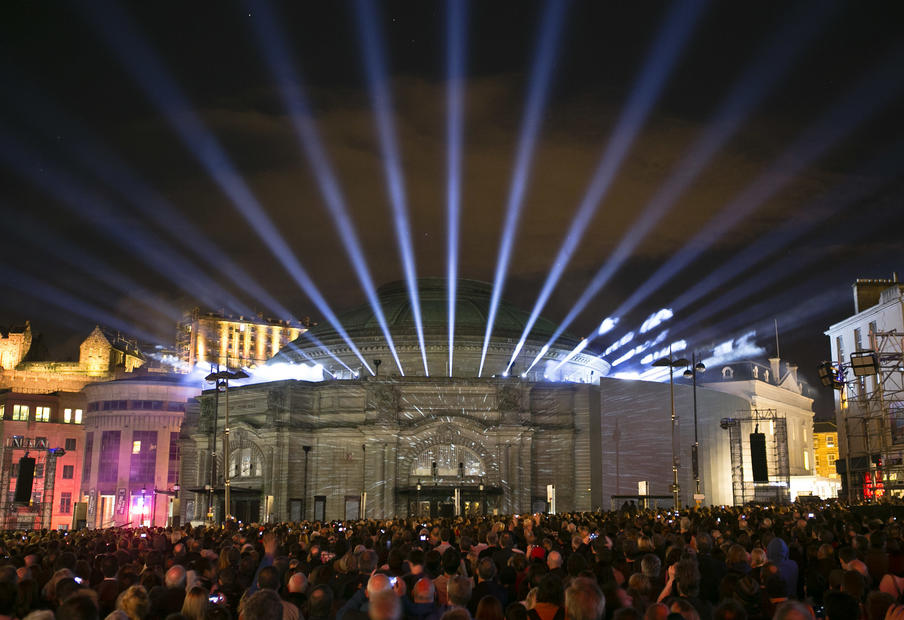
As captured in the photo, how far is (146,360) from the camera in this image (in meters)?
150

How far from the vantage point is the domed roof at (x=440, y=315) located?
3061 inches

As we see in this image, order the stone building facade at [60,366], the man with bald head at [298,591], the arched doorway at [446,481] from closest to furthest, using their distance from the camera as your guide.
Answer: the man with bald head at [298,591]
the arched doorway at [446,481]
the stone building facade at [60,366]

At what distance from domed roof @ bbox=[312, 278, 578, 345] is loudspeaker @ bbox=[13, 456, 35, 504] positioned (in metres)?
33.8

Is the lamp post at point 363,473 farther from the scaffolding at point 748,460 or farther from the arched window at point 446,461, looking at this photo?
the scaffolding at point 748,460

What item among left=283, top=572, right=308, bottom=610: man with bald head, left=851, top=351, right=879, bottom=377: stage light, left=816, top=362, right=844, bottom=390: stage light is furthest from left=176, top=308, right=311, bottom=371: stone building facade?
left=283, top=572, right=308, bottom=610: man with bald head

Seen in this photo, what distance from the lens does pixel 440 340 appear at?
76250 mm

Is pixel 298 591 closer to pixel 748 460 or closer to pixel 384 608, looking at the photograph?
pixel 384 608

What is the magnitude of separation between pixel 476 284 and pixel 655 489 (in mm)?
26226

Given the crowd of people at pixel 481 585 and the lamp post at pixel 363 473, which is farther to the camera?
the lamp post at pixel 363 473

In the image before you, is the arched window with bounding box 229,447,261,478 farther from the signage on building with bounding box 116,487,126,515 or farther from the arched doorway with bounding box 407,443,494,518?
the signage on building with bounding box 116,487,126,515

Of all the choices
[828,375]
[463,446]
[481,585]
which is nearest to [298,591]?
[481,585]

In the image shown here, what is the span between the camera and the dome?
7669cm

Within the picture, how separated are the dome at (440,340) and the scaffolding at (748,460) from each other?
49.2ft

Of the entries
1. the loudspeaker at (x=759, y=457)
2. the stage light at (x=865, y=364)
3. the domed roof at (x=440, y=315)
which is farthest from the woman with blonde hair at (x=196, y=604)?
the domed roof at (x=440, y=315)
